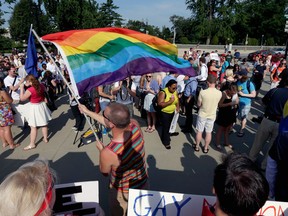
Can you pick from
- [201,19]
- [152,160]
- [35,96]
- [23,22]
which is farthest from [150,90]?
[23,22]

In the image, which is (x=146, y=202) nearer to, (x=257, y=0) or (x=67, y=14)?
(x=67, y=14)

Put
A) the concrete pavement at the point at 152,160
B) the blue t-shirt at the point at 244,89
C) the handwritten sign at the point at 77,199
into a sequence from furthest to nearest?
the blue t-shirt at the point at 244,89
the concrete pavement at the point at 152,160
the handwritten sign at the point at 77,199


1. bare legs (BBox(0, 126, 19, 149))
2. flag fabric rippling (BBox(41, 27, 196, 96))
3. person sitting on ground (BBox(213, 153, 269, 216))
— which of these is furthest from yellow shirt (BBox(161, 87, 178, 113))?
person sitting on ground (BBox(213, 153, 269, 216))

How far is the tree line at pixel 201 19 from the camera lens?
33.4 meters

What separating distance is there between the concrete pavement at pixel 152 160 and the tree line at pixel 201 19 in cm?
1327

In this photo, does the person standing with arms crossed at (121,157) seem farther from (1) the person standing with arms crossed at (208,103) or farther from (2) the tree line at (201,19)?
(2) the tree line at (201,19)

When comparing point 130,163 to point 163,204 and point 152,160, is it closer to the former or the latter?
point 163,204

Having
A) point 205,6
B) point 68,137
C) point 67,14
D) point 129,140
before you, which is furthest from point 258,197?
point 205,6

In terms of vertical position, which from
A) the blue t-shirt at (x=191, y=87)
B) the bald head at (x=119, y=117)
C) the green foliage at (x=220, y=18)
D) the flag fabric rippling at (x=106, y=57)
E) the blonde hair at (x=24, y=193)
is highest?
the green foliage at (x=220, y=18)

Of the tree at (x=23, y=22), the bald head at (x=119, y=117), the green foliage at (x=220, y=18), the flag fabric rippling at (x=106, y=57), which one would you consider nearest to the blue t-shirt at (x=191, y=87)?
the flag fabric rippling at (x=106, y=57)

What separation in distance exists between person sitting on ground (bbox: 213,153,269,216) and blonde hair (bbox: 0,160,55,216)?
1.03 meters

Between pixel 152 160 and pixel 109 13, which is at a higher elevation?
pixel 109 13

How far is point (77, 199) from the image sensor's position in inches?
86.5

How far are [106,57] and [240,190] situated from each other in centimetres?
238
